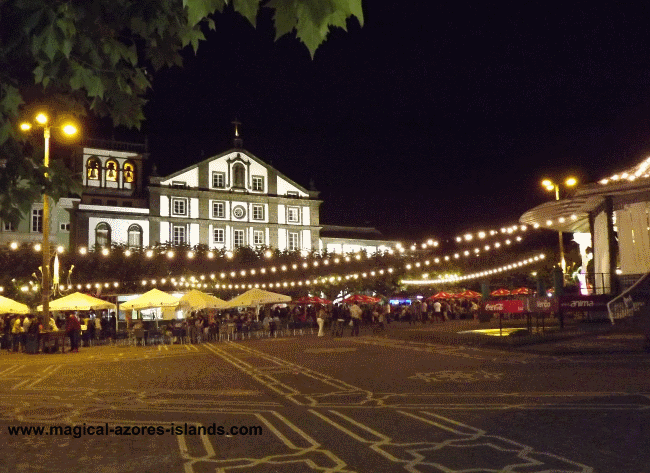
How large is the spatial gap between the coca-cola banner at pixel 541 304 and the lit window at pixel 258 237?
43900mm

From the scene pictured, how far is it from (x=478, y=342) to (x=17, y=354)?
631 inches

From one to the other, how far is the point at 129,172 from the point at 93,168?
344cm

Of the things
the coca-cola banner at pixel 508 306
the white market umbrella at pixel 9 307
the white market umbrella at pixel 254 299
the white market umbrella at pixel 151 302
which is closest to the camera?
the coca-cola banner at pixel 508 306

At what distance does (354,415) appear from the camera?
7914mm

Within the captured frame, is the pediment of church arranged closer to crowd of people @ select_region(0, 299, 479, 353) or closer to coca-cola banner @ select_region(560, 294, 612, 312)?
crowd of people @ select_region(0, 299, 479, 353)

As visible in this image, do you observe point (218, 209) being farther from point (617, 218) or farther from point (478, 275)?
point (617, 218)

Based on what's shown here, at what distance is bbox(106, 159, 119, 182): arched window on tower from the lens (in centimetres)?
5712

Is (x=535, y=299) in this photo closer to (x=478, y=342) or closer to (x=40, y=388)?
(x=478, y=342)

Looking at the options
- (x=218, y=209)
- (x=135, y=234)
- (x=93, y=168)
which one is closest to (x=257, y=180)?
(x=218, y=209)

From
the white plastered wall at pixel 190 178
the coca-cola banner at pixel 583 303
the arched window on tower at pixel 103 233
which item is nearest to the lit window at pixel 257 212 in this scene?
the white plastered wall at pixel 190 178

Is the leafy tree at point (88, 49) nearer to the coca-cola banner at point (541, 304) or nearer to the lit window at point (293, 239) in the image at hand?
the coca-cola banner at point (541, 304)

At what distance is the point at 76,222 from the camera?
5334 cm

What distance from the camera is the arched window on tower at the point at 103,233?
5381 cm

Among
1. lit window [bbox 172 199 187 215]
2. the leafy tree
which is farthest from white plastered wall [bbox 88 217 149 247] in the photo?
the leafy tree
